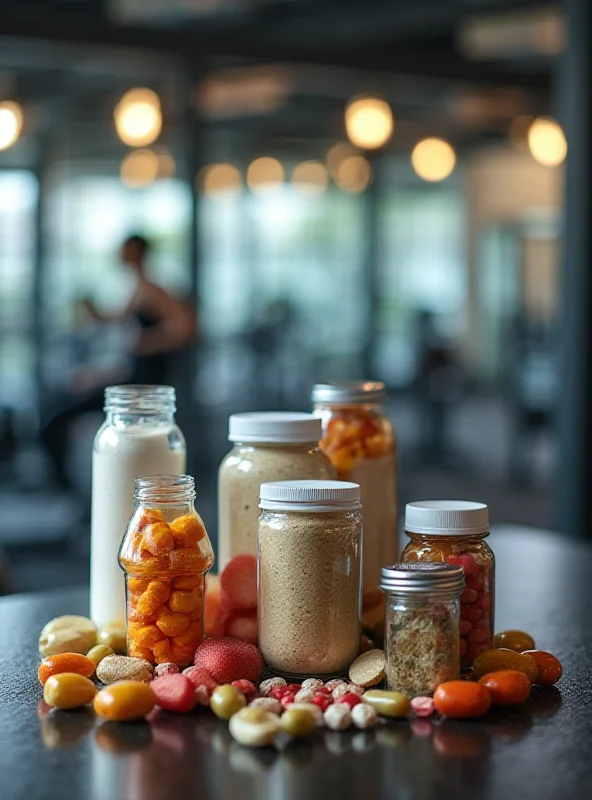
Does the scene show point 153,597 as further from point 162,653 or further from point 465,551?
point 465,551

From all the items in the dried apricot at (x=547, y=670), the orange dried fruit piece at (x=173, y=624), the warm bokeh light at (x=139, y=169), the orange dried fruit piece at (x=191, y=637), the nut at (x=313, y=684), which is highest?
the warm bokeh light at (x=139, y=169)

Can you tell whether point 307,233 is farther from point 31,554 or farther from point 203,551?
point 203,551

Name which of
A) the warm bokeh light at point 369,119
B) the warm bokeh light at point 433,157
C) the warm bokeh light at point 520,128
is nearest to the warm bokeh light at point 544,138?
the warm bokeh light at point 520,128

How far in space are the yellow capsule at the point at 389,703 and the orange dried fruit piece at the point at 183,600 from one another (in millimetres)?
190

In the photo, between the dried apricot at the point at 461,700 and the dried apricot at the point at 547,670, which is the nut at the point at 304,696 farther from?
the dried apricot at the point at 547,670

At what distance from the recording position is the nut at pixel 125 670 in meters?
1.05

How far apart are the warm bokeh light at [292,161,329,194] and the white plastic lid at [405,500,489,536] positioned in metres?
11.1

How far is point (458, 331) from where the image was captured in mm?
15078

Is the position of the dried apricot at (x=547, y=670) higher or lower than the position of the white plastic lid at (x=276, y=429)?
lower

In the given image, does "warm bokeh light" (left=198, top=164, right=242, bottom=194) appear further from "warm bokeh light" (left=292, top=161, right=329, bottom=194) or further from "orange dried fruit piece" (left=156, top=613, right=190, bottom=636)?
"orange dried fruit piece" (left=156, top=613, right=190, bottom=636)

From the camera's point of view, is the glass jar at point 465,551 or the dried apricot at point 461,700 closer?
the dried apricot at point 461,700

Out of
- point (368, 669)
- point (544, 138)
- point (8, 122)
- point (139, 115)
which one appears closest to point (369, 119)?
point (139, 115)

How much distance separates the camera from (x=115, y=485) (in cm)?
124

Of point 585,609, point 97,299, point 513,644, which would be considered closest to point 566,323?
point 585,609
